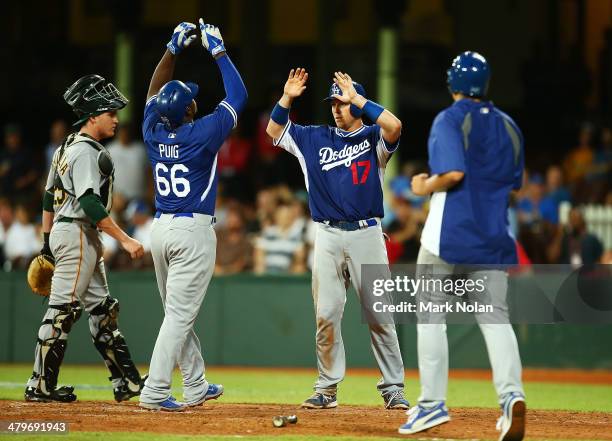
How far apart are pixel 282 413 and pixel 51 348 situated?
1.76m

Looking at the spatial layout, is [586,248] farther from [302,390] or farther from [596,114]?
[596,114]

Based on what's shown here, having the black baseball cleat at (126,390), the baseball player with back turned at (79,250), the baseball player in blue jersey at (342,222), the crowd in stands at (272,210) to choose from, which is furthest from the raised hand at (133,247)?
the crowd in stands at (272,210)

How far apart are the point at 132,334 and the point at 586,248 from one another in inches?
220

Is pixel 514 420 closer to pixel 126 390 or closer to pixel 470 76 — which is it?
pixel 470 76

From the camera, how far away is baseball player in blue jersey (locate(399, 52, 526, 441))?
21.8ft

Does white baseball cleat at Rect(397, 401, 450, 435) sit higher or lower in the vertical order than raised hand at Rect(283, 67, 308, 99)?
lower

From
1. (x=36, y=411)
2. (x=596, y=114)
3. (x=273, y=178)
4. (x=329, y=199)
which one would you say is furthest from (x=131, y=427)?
(x=596, y=114)

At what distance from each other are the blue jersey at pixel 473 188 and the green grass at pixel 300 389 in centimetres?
274

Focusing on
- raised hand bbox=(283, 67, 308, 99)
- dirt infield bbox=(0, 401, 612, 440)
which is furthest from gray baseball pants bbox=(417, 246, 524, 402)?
raised hand bbox=(283, 67, 308, 99)

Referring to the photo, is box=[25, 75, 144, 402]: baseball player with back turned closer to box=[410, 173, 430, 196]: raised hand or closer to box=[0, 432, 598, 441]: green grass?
box=[0, 432, 598, 441]: green grass

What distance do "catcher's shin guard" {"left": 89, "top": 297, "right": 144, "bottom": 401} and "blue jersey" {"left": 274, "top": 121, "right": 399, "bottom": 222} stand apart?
5.69 feet

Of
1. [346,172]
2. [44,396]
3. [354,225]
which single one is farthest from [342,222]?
[44,396]

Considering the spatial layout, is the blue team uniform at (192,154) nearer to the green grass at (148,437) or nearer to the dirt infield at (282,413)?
the dirt infield at (282,413)

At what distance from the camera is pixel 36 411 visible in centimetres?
771
